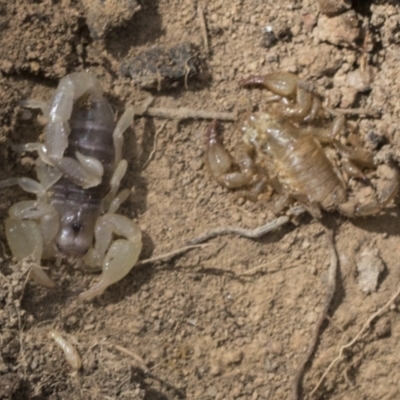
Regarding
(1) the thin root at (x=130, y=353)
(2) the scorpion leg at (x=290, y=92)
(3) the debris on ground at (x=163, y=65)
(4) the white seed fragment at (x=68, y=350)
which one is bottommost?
(1) the thin root at (x=130, y=353)

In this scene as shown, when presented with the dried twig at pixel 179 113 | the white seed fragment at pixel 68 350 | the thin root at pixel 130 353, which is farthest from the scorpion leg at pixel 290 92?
the white seed fragment at pixel 68 350

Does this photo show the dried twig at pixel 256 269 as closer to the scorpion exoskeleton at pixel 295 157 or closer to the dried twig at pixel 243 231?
the dried twig at pixel 243 231

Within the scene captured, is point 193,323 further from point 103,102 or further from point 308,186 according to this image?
point 103,102

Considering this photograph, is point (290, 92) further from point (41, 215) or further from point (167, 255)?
point (41, 215)

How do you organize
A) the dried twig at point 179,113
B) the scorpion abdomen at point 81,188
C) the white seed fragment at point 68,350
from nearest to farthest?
the white seed fragment at point 68,350 → the scorpion abdomen at point 81,188 → the dried twig at point 179,113

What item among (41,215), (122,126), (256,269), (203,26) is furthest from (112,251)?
(203,26)

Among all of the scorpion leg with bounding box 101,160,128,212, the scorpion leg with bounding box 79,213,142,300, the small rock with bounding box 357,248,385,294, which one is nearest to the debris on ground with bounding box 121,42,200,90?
the scorpion leg with bounding box 101,160,128,212

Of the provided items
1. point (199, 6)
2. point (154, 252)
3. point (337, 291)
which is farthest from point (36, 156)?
point (337, 291)
